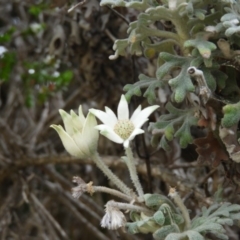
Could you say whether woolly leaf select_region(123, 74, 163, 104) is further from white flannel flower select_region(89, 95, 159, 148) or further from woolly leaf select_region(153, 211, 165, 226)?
woolly leaf select_region(153, 211, 165, 226)

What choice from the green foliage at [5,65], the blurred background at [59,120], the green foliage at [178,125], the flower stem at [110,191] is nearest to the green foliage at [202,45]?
the green foliage at [178,125]

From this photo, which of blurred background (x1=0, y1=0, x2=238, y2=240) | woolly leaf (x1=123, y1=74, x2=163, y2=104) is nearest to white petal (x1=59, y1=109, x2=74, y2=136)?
woolly leaf (x1=123, y1=74, x2=163, y2=104)

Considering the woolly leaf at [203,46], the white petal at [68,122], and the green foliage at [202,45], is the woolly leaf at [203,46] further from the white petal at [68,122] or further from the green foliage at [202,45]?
the white petal at [68,122]

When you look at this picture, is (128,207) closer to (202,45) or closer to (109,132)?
(109,132)

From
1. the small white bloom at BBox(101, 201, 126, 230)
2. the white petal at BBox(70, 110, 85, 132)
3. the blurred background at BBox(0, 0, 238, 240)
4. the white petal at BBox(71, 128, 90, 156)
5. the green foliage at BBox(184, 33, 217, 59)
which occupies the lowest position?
the blurred background at BBox(0, 0, 238, 240)

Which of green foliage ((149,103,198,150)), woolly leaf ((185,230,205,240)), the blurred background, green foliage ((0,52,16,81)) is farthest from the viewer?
green foliage ((0,52,16,81))

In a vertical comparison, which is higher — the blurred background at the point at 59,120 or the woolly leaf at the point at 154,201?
the woolly leaf at the point at 154,201

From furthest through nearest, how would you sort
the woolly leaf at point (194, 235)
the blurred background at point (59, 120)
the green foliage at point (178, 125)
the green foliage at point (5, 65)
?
the green foliage at point (5, 65) → the blurred background at point (59, 120) → the green foliage at point (178, 125) → the woolly leaf at point (194, 235)
